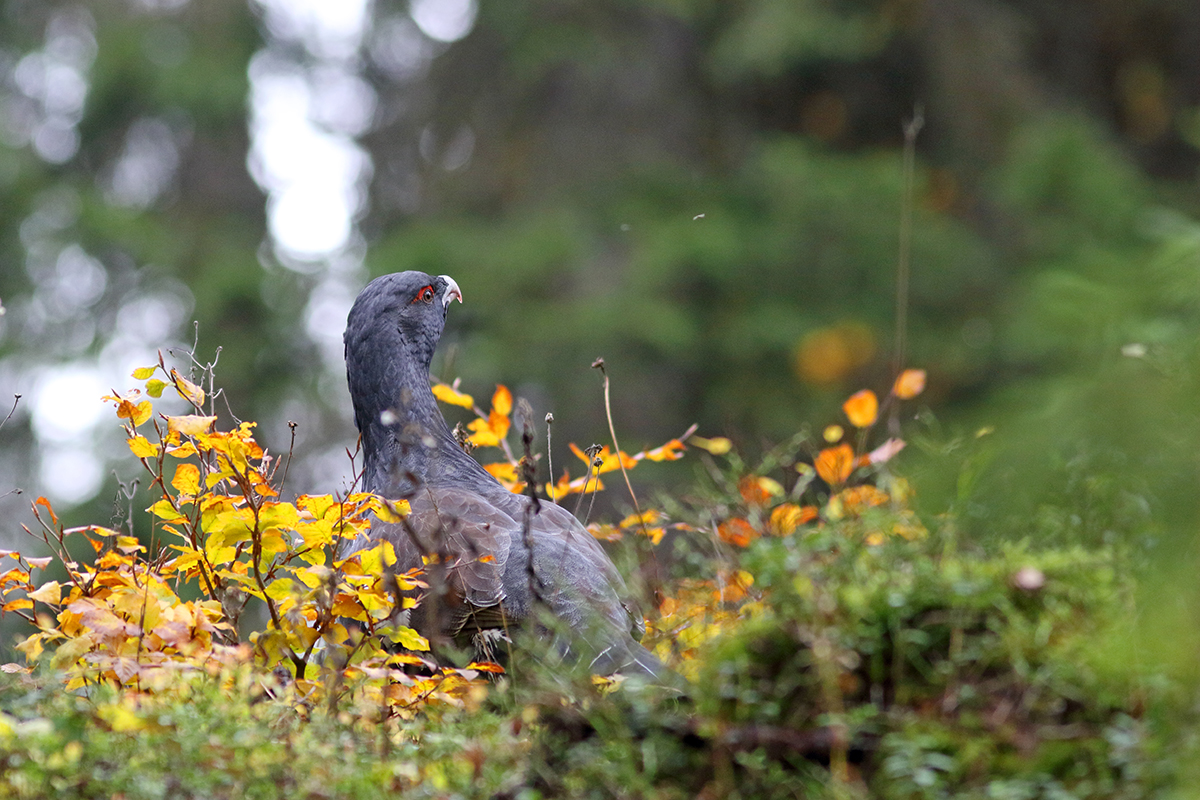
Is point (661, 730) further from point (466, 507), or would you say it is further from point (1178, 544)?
point (466, 507)

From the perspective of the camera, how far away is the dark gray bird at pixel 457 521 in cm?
392

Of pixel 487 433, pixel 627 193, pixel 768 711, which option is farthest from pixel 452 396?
pixel 627 193

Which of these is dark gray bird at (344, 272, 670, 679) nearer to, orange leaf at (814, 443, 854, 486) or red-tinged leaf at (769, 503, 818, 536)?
red-tinged leaf at (769, 503, 818, 536)

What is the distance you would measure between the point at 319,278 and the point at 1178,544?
1369 centimetres

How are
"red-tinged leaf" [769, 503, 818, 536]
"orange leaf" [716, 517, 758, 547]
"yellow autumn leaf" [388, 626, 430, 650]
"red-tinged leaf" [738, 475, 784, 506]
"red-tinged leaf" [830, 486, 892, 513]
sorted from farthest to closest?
1. "orange leaf" [716, 517, 758, 547]
2. "red-tinged leaf" [738, 475, 784, 506]
3. "red-tinged leaf" [769, 503, 818, 536]
4. "red-tinged leaf" [830, 486, 892, 513]
5. "yellow autumn leaf" [388, 626, 430, 650]

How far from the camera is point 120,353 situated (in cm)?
1449

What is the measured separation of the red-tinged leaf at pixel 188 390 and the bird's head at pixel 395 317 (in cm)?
178

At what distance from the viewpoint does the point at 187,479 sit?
11.6 feet

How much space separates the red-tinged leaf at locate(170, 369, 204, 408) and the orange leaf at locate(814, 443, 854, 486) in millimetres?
2257

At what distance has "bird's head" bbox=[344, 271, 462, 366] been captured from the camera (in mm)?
5496

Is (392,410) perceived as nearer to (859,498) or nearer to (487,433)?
(487,433)

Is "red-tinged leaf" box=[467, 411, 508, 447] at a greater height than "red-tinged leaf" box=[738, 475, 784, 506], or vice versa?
"red-tinged leaf" box=[467, 411, 508, 447]

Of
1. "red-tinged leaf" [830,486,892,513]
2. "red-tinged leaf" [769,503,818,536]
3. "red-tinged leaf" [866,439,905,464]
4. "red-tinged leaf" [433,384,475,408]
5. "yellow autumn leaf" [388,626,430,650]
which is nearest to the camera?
"yellow autumn leaf" [388,626,430,650]

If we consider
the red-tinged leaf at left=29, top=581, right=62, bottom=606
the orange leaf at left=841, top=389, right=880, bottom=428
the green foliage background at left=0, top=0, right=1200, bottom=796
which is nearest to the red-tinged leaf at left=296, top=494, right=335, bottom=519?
the red-tinged leaf at left=29, top=581, right=62, bottom=606
